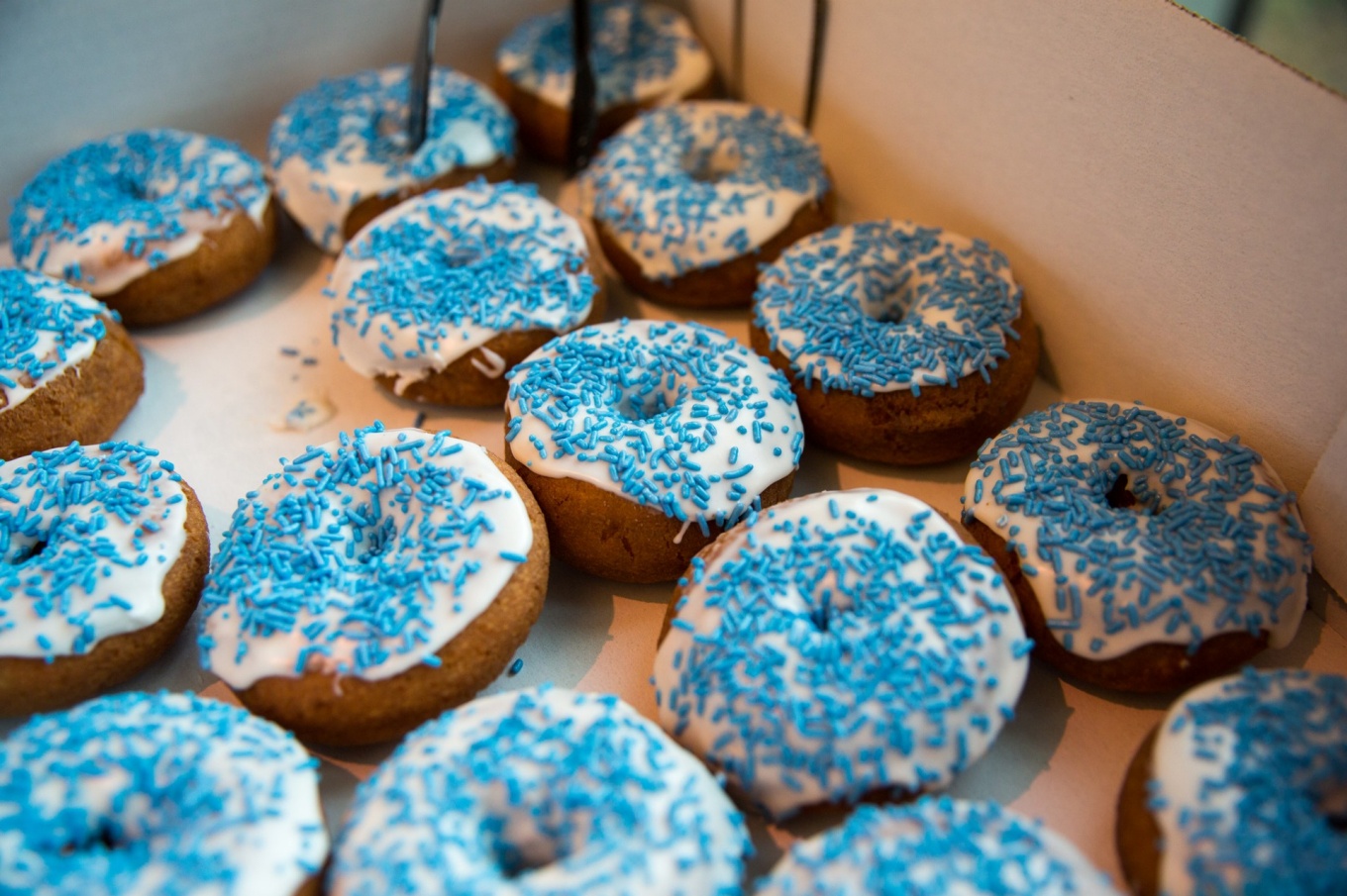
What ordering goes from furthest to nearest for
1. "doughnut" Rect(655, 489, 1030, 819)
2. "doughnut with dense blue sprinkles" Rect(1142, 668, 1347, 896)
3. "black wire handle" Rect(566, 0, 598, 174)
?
1. "black wire handle" Rect(566, 0, 598, 174)
2. "doughnut" Rect(655, 489, 1030, 819)
3. "doughnut with dense blue sprinkles" Rect(1142, 668, 1347, 896)

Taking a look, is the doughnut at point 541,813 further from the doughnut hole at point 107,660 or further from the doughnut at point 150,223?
the doughnut at point 150,223

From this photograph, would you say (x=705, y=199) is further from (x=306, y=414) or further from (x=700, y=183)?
(x=306, y=414)

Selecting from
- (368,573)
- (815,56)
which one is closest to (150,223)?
(368,573)

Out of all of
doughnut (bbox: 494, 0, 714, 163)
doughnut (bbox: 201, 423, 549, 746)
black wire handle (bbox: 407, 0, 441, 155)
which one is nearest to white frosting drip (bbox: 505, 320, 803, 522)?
doughnut (bbox: 201, 423, 549, 746)

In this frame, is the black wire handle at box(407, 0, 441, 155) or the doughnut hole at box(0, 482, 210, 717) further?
the black wire handle at box(407, 0, 441, 155)

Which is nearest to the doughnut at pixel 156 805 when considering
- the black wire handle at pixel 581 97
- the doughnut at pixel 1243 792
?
the doughnut at pixel 1243 792

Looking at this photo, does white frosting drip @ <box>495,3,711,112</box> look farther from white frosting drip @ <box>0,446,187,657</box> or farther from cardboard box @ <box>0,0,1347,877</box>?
white frosting drip @ <box>0,446,187,657</box>

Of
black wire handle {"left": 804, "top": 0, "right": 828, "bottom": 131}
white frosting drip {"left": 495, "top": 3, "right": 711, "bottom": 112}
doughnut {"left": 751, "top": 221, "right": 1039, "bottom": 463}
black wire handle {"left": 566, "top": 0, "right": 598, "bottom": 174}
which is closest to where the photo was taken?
doughnut {"left": 751, "top": 221, "right": 1039, "bottom": 463}
